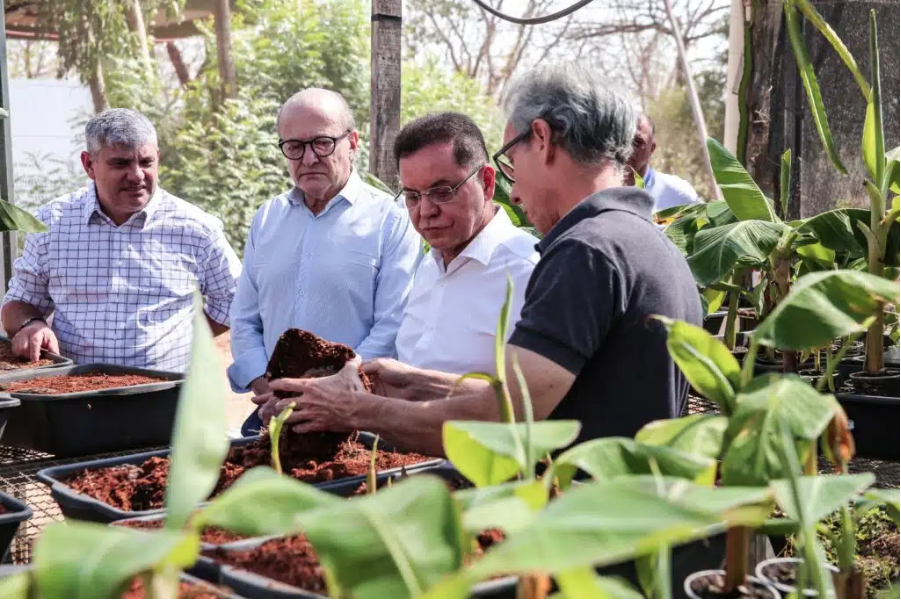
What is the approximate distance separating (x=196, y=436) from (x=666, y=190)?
347 centimetres

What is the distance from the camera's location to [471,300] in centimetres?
256

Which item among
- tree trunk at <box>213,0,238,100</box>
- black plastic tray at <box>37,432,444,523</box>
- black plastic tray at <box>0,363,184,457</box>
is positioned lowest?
black plastic tray at <box>0,363,184,457</box>

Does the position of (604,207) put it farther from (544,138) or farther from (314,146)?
(314,146)

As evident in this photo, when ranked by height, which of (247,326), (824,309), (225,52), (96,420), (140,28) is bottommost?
(96,420)

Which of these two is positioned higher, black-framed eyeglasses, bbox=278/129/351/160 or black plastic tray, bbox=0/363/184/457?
black-framed eyeglasses, bbox=278/129/351/160

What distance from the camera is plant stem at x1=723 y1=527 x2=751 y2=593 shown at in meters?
1.02

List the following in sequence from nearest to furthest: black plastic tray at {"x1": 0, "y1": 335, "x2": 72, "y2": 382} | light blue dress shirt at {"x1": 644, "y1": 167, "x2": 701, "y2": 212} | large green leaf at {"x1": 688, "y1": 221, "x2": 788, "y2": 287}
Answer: large green leaf at {"x1": 688, "y1": 221, "x2": 788, "y2": 287} < black plastic tray at {"x1": 0, "y1": 335, "x2": 72, "y2": 382} < light blue dress shirt at {"x1": 644, "y1": 167, "x2": 701, "y2": 212}

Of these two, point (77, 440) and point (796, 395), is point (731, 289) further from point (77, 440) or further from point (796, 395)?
point (796, 395)

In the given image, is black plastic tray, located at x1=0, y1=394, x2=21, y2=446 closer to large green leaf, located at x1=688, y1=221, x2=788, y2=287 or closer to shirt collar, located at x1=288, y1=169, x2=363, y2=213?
shirt collar, located at x1=288, y1=169, x2=363, y2=213

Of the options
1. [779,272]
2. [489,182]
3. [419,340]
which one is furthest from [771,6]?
[419,340]

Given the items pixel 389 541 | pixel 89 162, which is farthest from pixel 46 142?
pixel 389 541

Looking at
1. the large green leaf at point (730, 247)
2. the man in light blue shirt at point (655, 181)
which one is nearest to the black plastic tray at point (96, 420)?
the large green leaf at point (730, 247)

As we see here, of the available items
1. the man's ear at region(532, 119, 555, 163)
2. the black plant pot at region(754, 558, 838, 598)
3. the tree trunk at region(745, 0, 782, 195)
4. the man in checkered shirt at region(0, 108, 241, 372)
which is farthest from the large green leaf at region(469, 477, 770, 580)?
the man in checkered shirt at region(0, 108, 241, 372)

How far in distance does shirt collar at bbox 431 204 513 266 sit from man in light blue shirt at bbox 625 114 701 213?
3.42 feet
